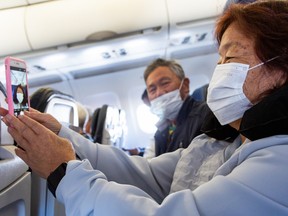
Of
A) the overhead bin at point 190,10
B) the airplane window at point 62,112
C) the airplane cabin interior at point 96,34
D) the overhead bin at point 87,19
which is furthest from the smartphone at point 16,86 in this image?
the overhead bin at point 190,10

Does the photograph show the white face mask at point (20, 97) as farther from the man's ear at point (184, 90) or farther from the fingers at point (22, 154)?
the man's ear at point (184, 90)

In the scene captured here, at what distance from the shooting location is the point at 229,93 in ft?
3.91

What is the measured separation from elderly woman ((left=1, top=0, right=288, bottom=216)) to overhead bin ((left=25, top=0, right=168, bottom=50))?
7.20ft

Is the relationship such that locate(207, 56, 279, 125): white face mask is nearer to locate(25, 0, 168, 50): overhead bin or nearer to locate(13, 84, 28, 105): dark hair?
locate(13, 84, 28, 105): dark hair

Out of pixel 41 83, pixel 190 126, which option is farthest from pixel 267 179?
pixel 41 83

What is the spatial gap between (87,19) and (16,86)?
2593 millimetres

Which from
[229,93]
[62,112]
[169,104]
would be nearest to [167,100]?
[169,104]

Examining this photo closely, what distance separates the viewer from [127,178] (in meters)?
1.37

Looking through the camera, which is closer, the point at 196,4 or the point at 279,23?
the point at 279,23

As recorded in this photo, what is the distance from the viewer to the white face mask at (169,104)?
2746 millimetres

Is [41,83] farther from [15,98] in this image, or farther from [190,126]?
[15,98]

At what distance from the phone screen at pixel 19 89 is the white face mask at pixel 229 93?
0.71 m

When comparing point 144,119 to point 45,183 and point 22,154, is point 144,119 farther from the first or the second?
point 22,154

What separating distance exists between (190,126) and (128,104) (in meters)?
3.90
